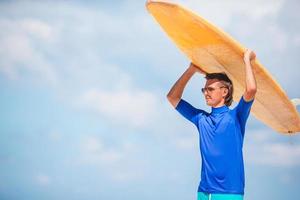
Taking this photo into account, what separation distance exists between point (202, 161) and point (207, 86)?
0.71m

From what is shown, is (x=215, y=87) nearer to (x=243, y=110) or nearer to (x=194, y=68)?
(x=243, y=110)

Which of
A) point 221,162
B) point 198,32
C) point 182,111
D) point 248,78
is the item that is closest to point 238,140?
point 221,162

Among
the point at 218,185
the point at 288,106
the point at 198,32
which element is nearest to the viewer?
the point at 218,185

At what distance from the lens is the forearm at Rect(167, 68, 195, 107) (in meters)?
4.57

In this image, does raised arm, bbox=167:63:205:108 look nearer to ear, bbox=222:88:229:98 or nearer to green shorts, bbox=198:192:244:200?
ear, bbox=222:88:229:98

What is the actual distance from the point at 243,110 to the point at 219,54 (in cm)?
75

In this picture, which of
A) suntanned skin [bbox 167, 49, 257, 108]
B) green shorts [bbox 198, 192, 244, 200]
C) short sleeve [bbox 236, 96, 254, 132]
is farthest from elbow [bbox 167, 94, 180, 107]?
green shorts [bbox 198, 192, 244, 200]

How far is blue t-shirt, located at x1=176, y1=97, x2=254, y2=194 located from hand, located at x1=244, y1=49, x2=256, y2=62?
14.7 inches

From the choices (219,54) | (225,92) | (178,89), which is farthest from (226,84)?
(178,89)

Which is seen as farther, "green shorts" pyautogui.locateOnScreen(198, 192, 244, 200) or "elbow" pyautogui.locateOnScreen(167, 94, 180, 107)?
"elbow" pyautogui.locateOnScreen(167, 94, 180, 107)

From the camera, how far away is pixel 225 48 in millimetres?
4113

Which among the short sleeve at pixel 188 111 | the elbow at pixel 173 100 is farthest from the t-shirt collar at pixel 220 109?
the elbow at pixel 173 100

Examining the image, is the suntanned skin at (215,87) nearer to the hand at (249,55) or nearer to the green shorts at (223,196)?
the hand at (249,55)

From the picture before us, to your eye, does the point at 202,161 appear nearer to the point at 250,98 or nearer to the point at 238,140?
the point at 238,140
